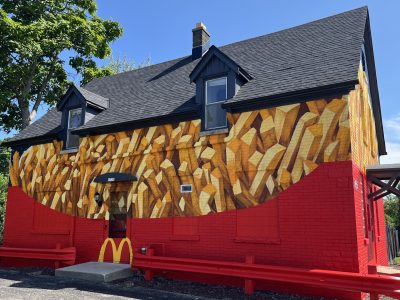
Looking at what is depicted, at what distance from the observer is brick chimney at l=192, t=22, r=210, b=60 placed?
55.3ft

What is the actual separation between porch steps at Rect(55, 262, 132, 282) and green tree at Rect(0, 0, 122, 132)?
15.5m

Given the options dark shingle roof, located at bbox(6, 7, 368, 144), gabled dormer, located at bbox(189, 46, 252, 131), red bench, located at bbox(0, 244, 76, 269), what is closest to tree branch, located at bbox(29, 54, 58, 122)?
dark shingle roof, located at bbox(6, 7, 368, 144)

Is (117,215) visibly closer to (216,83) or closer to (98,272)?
(98,272)

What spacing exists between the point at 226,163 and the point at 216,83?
Result: 2.84m

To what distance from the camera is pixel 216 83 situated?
1201 cm

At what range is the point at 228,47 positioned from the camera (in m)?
16.3

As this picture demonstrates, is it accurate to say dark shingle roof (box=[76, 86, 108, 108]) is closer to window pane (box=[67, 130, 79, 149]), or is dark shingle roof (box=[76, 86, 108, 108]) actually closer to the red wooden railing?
window pane (box=[67, 130, 79, 149])

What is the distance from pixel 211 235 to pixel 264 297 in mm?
2556

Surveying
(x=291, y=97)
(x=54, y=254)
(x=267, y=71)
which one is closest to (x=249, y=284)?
(x=291, y=97)

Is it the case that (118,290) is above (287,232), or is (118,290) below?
below

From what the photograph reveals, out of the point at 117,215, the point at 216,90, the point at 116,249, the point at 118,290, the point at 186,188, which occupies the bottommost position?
the point at 118,290

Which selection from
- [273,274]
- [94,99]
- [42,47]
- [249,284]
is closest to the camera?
[273,274]

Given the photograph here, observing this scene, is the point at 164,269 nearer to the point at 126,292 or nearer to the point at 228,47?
the point at 126,292

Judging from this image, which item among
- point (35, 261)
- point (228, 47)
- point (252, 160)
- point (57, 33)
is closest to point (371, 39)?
point (228, 47)
